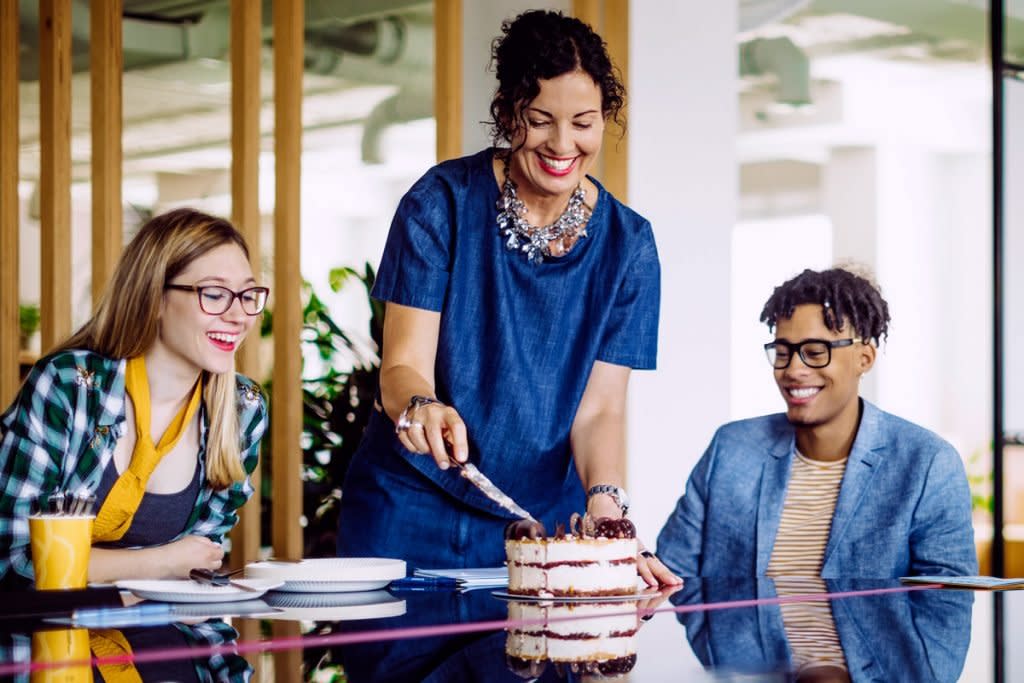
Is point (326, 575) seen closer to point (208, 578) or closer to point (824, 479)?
point (208, 578)

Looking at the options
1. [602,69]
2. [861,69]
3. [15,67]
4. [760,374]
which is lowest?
[760,374]

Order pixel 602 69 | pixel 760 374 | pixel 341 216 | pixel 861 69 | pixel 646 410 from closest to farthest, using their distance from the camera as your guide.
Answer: pixel 602 69 → pixel 646 410 → pixel 341 216 → pixel 861 69 → pixel 760 374

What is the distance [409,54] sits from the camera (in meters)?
5.61

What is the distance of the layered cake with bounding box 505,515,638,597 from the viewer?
5.54 ft

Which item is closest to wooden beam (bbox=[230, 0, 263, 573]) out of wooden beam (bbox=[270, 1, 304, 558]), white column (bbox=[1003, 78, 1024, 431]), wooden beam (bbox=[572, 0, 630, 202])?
wooden beam (bbox=[270, 1, 304, 558])

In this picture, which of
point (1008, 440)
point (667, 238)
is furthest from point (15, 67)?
point (1008, 440)

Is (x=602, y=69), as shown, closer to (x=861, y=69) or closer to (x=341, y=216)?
(x=341, y=216)

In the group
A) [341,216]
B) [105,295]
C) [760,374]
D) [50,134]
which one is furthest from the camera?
[760,374]

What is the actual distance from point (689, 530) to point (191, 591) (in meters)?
1.35

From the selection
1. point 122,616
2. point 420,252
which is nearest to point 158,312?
point 420,252

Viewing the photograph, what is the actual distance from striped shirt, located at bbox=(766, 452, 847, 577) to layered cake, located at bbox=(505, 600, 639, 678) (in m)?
0.91

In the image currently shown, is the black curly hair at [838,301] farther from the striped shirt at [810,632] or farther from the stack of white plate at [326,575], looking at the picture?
the stack of white plate at [326,575]

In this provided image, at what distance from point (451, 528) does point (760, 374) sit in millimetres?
9412

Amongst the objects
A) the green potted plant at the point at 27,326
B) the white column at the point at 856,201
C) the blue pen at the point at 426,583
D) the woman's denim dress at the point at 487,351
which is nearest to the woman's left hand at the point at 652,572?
the blue pen at the point at 426,583
